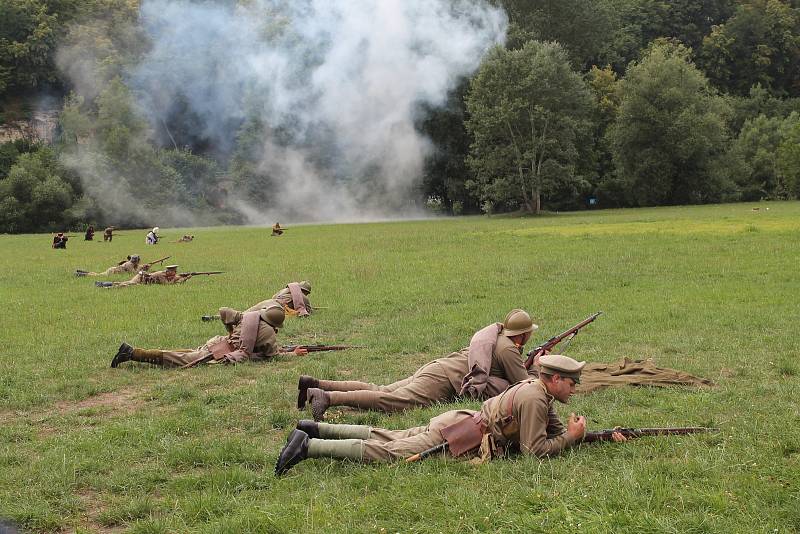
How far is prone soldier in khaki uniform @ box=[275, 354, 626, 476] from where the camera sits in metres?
Result: 6.67

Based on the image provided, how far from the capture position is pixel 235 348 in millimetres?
12055

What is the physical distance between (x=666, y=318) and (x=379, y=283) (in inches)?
334

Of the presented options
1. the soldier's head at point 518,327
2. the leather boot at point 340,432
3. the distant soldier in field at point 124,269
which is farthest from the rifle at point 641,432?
the distant soldier in field at point 124,269

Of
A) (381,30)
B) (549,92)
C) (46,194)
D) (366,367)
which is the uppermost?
(381,30)

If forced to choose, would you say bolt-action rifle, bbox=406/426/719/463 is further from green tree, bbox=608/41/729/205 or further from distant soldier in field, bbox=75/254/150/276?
green tree, bbox=608/41/729/205

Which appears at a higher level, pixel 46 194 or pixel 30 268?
pixel 46 194

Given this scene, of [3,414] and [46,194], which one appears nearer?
[3,414]

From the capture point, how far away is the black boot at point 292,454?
21.7ft

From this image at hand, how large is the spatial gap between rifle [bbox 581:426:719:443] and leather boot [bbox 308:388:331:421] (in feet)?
9.39

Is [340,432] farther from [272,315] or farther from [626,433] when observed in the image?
[272,315]

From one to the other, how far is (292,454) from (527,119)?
5329 cm

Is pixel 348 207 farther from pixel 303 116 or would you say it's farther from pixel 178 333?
pixel 178 333

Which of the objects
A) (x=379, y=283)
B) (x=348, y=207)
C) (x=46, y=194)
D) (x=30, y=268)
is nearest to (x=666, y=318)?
(x=379, y=283)

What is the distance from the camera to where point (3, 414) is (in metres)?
9.16
